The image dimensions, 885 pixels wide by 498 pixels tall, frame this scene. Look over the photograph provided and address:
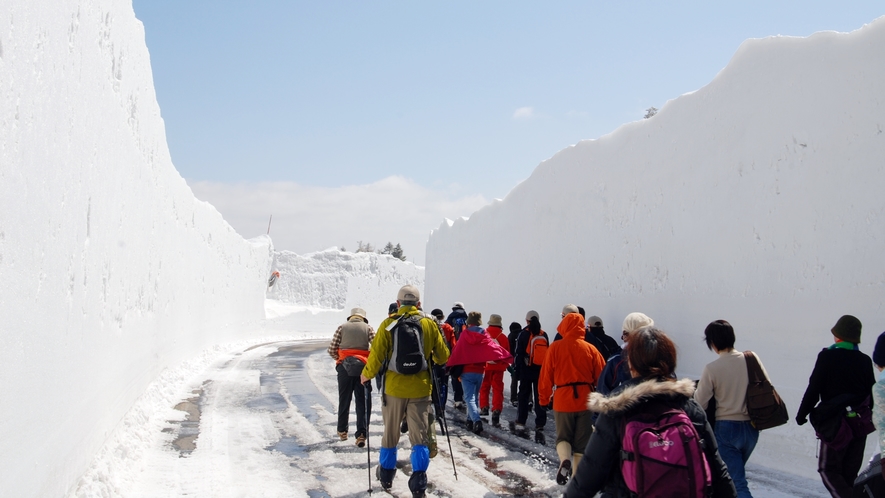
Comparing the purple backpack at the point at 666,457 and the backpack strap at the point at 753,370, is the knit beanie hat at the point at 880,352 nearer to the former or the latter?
the backpack strap at the point at 753,370

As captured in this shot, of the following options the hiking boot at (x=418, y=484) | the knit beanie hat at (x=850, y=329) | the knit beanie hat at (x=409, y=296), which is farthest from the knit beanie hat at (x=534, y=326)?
the knit beanie hat at (x=850, y=329)

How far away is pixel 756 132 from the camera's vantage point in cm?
759

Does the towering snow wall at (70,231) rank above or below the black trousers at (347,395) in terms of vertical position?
above

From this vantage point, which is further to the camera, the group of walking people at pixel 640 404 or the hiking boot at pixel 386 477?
the hiking boot at pixel 386 477

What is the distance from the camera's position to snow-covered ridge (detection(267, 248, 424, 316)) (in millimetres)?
45750

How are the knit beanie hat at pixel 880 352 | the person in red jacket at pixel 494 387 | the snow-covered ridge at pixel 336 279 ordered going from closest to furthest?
the knit beanie hat at pixel 880 352, the person in red jacket at pixel 494 387, the snow-covered ridge at pixel 336 279

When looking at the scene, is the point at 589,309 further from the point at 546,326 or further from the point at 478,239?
the point at 478,239

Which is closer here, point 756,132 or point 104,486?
point 104,486

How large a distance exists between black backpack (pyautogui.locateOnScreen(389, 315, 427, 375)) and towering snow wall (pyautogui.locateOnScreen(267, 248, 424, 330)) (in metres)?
37.8

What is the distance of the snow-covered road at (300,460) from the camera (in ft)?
18.9

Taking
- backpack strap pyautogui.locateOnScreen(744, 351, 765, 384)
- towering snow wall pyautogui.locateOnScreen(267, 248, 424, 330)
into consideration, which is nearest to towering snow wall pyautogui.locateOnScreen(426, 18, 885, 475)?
backpack strap pyautogui.locateOnScreen(744, 351, 765, 384)

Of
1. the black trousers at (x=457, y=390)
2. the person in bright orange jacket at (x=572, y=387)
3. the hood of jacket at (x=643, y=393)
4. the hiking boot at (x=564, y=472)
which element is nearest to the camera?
the hood of jacket at (x=643, y=393)

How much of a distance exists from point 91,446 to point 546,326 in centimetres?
948

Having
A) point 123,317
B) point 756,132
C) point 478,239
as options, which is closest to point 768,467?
point 756,132
